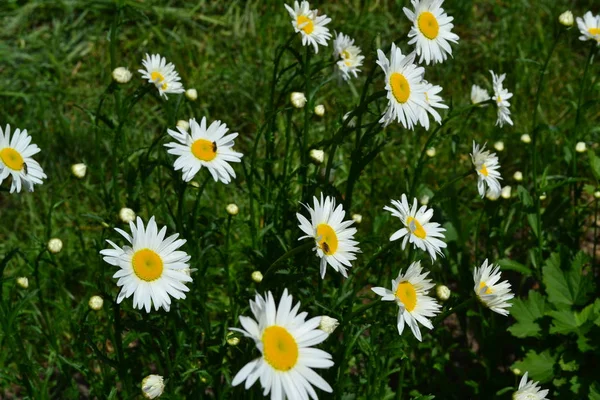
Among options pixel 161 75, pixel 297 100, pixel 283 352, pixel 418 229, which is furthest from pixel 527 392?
pixel 161 75

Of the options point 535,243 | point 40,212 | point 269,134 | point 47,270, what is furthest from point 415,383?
point 40,212

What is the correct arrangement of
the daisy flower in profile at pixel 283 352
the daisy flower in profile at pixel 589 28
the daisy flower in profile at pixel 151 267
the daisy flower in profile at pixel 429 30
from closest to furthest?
the daisy flower in profile at pixel 283 352
the daisy flower in profile at pixel 151 267
the daisy flower in profile at pixel 429 30
the daisy flower in profile at pixel 589 28

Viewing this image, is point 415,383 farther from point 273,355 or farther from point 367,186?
point 273,355

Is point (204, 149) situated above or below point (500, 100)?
below

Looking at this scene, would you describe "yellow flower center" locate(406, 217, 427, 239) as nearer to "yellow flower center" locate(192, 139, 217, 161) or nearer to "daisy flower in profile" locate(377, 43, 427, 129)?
"daisy flower in profile" locate(377, 43, 427, 129)

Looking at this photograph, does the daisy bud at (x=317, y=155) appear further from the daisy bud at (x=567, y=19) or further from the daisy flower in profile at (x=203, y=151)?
the daisy bud at (x=567, y=19)

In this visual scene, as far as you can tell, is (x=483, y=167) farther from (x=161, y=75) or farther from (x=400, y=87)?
(x=161, y=75)

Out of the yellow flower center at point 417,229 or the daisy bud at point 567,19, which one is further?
the daisy bud at point 567,19

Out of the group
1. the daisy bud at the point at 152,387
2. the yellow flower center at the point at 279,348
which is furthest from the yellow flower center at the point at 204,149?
the yellow flower center at the point at 279,348
